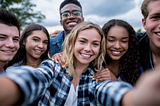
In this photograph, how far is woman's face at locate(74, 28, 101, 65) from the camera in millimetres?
1681

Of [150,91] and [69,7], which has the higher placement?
[69,7]

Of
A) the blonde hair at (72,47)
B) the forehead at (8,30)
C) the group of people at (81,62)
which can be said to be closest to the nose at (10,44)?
the group of people at (81,62)

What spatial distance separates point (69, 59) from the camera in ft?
5.72

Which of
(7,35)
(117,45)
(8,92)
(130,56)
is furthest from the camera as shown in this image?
(130,56)

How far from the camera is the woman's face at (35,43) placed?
2.31 metres

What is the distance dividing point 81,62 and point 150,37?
139 centimetres

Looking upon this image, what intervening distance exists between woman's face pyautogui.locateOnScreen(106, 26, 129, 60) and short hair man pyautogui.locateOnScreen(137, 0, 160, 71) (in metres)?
0.41

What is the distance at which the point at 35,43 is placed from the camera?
232cm

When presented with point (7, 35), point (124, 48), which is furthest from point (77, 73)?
point (7, 35)

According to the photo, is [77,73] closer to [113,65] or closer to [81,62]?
→ [81,62]

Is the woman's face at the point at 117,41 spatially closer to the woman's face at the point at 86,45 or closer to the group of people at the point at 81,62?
the group of people at the point at 81,62

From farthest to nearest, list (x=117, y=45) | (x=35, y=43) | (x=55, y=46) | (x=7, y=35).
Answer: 1. (x=55, y=46)
2. (x=35, y=43)
3. (x=117, y=45)
4. (x=7, y=35)

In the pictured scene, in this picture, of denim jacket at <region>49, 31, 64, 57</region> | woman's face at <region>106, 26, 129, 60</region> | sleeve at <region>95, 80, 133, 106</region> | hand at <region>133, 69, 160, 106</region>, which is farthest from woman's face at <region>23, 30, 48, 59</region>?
hand at <region>133, 69, 160, 106</region>

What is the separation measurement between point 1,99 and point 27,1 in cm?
1926
